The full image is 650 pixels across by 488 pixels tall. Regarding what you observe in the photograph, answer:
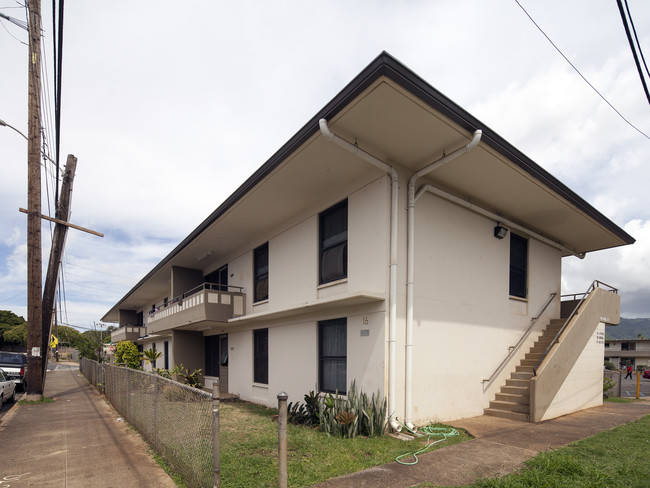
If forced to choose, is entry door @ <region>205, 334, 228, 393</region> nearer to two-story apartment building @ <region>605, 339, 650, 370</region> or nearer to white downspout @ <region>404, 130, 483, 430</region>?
white downspout @ <region>404, 130, 483, 430</region>

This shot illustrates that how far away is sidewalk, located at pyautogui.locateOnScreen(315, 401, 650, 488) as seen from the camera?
5.55 m

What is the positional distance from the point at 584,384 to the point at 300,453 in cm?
908

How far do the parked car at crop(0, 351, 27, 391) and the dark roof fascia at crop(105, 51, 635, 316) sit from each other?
1376cm

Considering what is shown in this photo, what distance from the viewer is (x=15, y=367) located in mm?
19500

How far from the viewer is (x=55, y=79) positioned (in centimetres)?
922

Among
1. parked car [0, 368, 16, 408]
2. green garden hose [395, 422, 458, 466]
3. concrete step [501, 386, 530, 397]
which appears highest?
concrete step [501, 386, 530, 397]

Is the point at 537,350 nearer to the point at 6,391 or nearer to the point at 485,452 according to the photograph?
the point at 485,452

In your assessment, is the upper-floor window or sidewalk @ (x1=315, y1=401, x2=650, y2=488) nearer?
sidewalk @ (x1=315, y1=401, x2=650, y2=488)

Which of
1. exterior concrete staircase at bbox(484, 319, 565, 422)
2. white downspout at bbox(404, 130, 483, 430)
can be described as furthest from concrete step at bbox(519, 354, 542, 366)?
white downspout at bbox(404, 130, 483, 430)

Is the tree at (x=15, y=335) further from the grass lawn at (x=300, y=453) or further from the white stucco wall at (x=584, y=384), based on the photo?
the white stucco wall at (x=584, y=384)

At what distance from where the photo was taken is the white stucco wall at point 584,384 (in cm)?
1049

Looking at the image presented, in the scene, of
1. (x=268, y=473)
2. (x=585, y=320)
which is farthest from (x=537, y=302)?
(x=268, y=473)

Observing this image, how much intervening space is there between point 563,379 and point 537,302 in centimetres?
308

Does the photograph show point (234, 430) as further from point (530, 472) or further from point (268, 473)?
point (530, 472)
